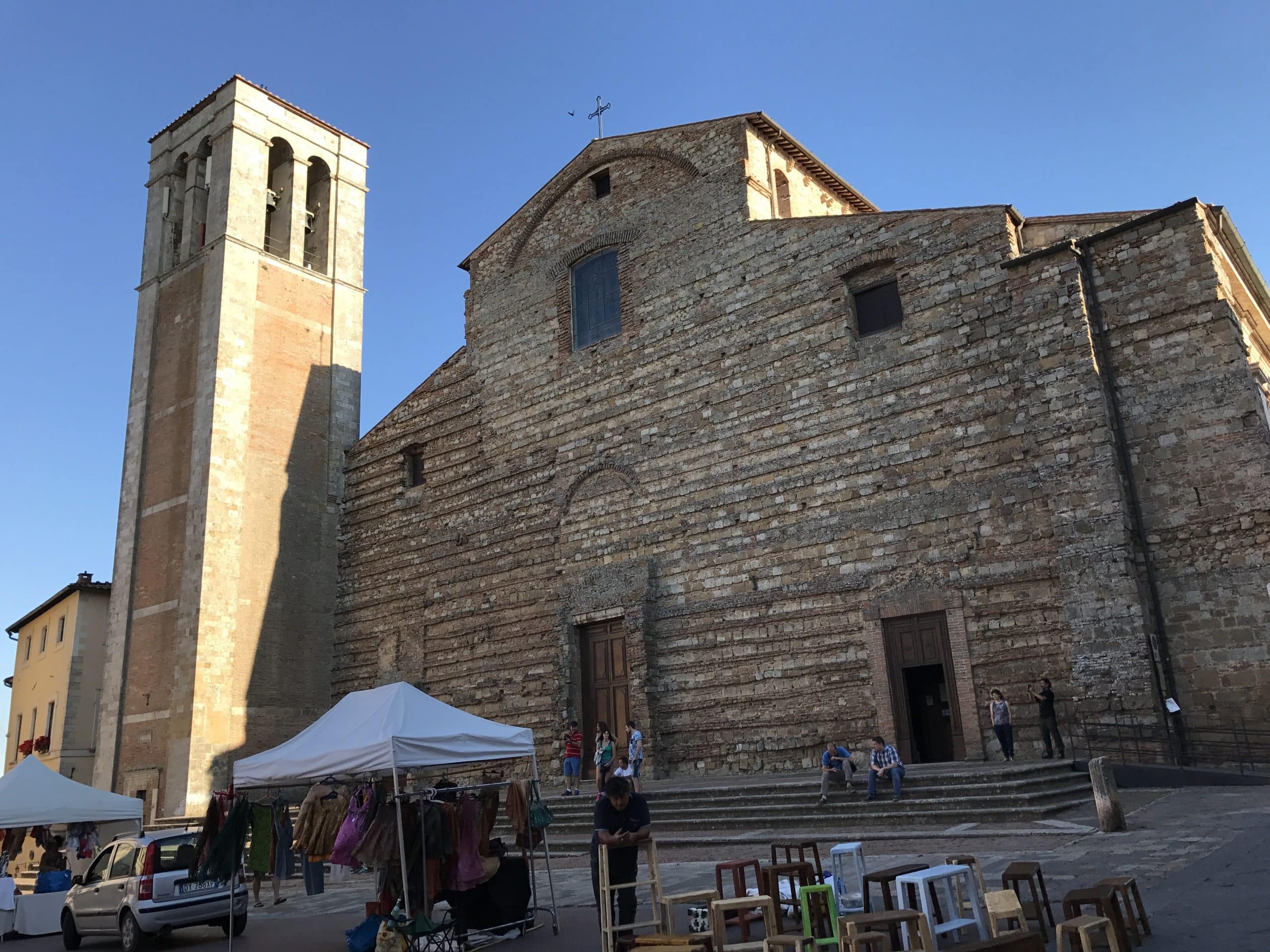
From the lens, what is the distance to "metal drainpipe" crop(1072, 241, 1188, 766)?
12.1m

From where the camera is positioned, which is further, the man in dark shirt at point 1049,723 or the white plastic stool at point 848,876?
the man in dark shirt at point 1049,723

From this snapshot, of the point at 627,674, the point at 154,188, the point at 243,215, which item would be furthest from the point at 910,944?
the point at 154,188

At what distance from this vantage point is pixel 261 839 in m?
8.75

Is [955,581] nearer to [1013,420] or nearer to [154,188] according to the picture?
[1013,420]

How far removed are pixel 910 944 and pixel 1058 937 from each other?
2.18 feet

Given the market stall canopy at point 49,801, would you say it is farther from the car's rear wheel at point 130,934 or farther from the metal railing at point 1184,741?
the metal railing at point 1184,741

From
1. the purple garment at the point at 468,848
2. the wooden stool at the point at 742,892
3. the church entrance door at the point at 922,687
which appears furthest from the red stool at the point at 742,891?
the church entrance door at the point at 922,687

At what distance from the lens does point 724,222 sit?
693 inches

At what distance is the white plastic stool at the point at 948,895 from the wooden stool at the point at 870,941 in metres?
0.62

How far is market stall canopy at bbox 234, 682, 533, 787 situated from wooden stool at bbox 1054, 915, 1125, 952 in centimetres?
477

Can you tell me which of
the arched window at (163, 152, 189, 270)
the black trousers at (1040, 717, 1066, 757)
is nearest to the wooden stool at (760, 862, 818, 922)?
the black trousers at (1040, 717, 1066, 757)

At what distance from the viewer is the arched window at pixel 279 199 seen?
24.4 m

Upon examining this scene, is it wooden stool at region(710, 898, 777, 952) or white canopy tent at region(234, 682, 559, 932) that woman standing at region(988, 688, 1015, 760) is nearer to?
white canopy tent at region(234, 682, 559, 932)

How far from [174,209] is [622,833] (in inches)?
943
